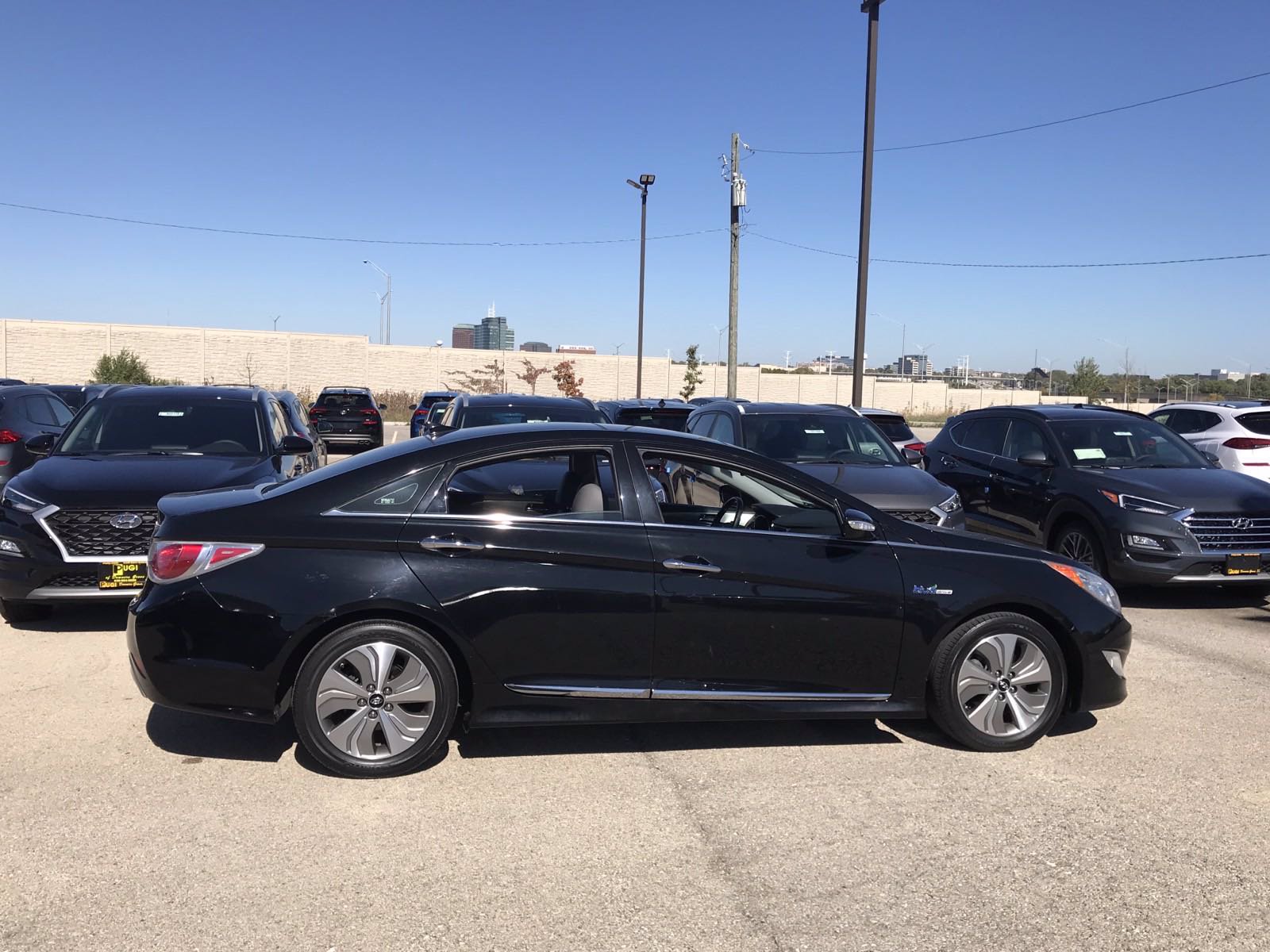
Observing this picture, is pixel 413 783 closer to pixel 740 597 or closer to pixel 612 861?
pixel 612 861

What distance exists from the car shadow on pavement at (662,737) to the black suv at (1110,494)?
278cm

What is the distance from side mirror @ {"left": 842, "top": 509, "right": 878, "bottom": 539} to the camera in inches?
200

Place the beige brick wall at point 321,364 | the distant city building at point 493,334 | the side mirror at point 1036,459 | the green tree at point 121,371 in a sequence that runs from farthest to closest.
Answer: the distant city building at point 493,334 < the beige brick wall at point 321,364 < the green tree at point 121,371 < the side mirror at point 1036,459

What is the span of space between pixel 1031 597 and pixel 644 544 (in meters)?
1.94

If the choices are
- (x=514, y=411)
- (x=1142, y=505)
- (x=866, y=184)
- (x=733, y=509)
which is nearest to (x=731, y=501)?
(x=733, y=509)

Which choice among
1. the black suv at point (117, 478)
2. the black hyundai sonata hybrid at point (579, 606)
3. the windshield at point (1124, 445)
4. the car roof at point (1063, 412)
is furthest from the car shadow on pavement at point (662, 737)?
the car roof at point (1063, 412)

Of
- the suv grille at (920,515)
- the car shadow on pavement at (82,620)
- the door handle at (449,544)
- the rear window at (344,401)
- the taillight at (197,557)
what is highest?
the rear window at (344,401)

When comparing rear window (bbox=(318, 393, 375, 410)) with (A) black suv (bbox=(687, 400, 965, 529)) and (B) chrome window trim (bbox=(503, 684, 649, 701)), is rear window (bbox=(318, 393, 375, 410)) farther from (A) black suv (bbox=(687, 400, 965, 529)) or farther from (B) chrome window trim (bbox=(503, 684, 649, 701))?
(B) chrome window trim (bbox=(503, 684, 649, 701))

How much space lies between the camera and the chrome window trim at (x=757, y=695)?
4.85 m

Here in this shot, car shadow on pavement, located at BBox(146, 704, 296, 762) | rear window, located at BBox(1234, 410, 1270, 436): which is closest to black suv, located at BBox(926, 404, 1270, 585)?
rear window, located at BBox(1234, 410, 1270, 436)

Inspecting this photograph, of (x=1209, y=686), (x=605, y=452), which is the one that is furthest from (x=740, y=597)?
(x=1209, y=686)

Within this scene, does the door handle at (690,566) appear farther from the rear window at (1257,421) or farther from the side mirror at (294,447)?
the rear window at (1257,421)

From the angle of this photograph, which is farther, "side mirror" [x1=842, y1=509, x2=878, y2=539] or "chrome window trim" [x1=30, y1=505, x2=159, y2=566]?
"chrome window trim" [x1=30, y1=505, x2=159, y2=566]

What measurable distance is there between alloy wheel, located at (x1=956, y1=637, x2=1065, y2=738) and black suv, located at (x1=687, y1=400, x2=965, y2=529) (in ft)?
10.9
